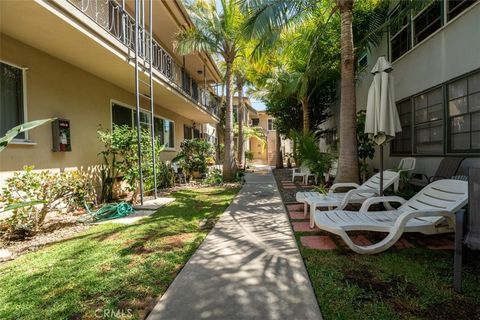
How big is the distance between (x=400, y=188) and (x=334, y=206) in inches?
111

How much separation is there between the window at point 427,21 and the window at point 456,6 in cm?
37

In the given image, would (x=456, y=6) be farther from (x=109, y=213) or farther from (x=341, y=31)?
(x=109, y=213)

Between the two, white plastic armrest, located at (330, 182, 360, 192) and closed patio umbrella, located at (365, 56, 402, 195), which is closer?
closed patio umbrella, located at (365, 56, 402, 195)

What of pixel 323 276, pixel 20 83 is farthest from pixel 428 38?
pixel 20 83

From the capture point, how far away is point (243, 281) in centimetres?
322

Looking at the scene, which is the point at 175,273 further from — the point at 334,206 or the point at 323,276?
the point at 334,206

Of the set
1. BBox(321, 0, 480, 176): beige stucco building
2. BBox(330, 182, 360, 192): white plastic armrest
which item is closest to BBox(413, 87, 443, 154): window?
BBox(321, 0, 480, 176): beige stucco building

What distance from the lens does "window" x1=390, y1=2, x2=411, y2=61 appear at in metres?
8.55

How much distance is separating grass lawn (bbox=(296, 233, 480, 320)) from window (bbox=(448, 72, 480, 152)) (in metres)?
3.48

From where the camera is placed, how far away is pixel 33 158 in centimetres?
626

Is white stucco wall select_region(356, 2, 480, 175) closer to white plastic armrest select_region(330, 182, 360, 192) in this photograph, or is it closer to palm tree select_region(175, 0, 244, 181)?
white plastic armrest select_region(330, 182, 360, 192)

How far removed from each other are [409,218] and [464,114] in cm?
440

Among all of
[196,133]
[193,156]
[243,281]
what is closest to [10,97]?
[243,281]

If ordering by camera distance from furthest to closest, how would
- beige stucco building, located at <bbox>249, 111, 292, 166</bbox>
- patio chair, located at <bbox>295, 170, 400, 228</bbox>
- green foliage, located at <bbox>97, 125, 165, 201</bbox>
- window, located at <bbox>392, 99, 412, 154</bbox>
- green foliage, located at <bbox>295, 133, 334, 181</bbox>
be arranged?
beige stucco building, located at <bbox>249, 111, 292, 166</bbox> < green foliage, located at <bbox>295, 133, 334, 181</bbox> < window, located at <bbox>392, 99, 412, 154</bbox> < green foliage, located at <bbox>97, 125, 165, 201</bbox> < patio chair, located at <bbox>295, 170, 400, 228</bbox>
